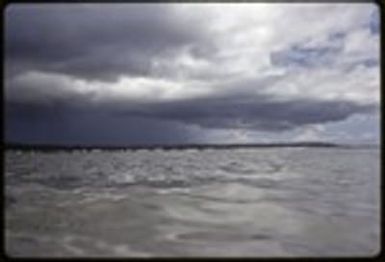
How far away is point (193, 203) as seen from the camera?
2.96 metres

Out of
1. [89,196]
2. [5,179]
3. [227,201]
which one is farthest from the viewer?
[227,201]

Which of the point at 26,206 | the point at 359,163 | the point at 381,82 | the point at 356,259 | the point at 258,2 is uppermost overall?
the point at 258,2

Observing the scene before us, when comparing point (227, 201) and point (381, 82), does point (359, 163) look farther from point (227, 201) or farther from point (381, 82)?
point (227, 201)

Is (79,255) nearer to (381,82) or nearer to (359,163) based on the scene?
(359,163)

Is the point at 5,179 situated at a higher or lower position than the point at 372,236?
higher

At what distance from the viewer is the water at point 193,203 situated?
2256 millimetres

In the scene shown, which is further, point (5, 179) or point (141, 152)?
point (141, 152)

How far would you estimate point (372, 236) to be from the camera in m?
2.24

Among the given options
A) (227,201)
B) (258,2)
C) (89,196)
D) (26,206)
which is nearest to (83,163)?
(89,196)

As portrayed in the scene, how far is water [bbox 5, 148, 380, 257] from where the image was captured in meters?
2.26

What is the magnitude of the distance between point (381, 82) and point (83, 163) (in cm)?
119

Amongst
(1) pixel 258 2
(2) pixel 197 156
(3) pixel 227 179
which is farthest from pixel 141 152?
(1) pixel 258 2

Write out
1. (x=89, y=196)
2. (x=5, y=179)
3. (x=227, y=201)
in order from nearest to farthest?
(x=5, y=179) → (x=89, y=196) → (x=227, y=201)

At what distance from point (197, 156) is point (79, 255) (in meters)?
0.63
